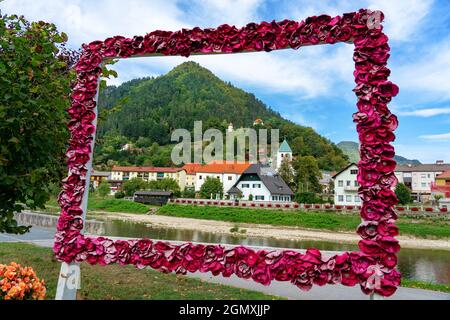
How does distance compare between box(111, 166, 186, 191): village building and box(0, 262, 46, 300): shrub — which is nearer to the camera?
box(0, 262, 46, 300): shrub

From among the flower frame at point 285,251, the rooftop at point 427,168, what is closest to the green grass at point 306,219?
the rooftop at point 427,168

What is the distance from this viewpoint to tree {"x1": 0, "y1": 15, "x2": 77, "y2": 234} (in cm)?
374

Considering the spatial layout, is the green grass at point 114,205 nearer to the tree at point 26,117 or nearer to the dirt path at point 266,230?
the dirt path at point 266,230

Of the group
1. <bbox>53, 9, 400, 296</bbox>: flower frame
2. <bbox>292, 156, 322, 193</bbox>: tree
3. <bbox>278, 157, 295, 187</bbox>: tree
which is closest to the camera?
<bbox>53, 9, 400, 296</bbox>: flower frame

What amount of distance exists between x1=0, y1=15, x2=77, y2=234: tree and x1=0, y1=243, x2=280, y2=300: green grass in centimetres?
191

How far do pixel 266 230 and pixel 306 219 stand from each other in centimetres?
353

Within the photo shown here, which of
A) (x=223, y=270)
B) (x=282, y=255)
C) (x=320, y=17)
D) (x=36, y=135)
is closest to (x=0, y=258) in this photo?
(x=36, y=135)

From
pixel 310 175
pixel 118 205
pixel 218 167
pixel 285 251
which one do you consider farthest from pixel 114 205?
pixel 285 251

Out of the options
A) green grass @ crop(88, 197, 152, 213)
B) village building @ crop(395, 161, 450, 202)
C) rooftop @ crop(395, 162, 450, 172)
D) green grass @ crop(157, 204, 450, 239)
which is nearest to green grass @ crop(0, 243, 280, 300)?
green grass @ crop(157, 204, 450, 239)

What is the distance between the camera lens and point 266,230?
88.3ft

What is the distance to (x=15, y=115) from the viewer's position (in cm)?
380

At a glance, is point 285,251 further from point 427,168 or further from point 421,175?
point 427,168

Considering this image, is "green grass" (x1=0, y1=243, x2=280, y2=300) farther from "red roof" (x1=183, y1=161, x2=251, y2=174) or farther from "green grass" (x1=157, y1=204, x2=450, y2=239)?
"green grass" (x1=157, y1=204, x2=450, y2=239)
